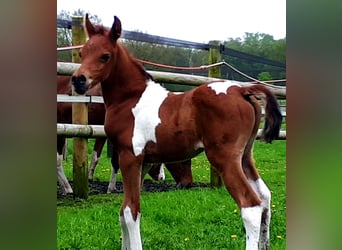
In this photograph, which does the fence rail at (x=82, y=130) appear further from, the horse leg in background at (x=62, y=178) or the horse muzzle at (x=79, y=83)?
the horse muzzle at (x=79, y=83)

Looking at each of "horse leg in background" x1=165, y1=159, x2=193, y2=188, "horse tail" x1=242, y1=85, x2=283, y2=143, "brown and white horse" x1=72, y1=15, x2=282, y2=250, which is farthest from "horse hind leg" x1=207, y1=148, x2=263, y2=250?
"horse leg in background" x1=165, y1=159, x2=193, y2=188

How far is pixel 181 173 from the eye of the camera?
1423 millimetres

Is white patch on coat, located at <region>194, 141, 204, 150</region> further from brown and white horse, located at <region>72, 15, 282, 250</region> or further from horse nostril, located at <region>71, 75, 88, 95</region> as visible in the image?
horse nostril, located at <region>71, 75, 88, 95</region>

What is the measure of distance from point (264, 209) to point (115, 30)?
656 millimetres

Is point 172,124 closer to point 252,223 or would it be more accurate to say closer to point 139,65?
point 139,65

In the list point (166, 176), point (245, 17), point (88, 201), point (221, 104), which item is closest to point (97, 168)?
point (88, 201)

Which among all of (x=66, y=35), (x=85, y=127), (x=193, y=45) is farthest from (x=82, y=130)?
(x=193, y=45)

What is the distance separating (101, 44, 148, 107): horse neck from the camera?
1.30 m

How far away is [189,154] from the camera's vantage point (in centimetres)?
126

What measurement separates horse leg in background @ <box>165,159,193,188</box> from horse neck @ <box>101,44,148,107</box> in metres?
0.26
